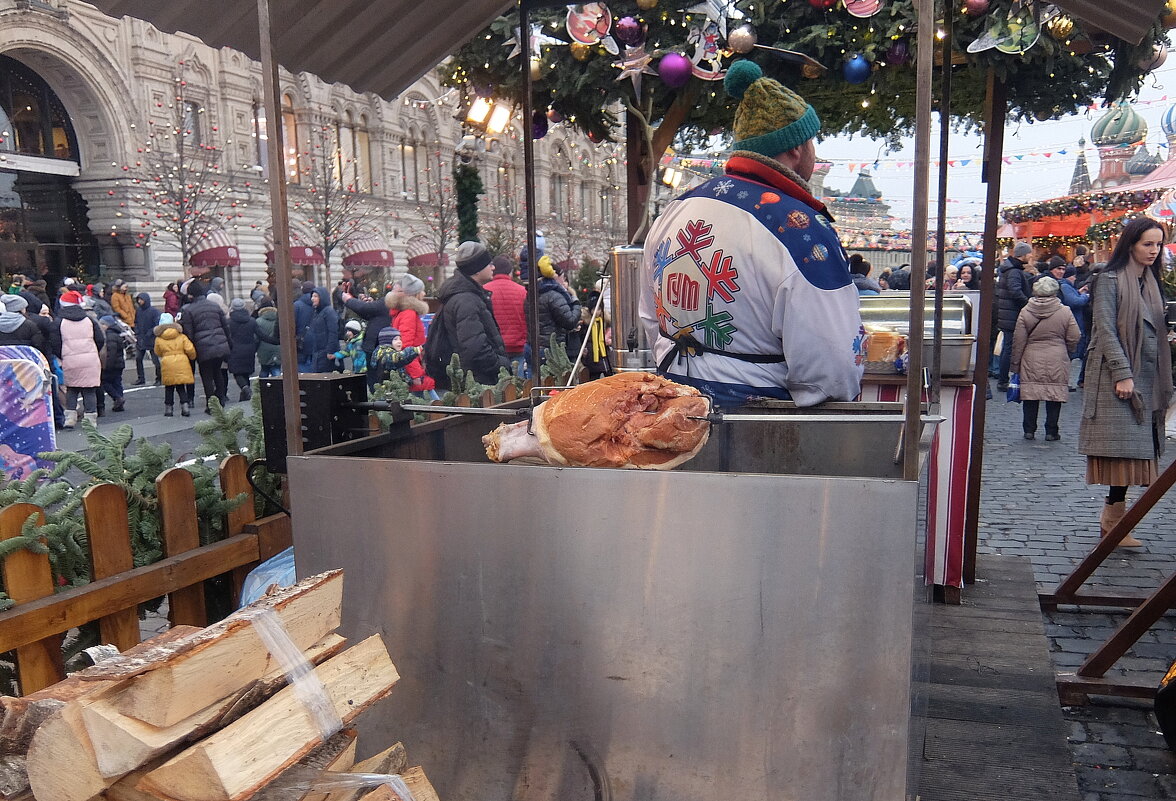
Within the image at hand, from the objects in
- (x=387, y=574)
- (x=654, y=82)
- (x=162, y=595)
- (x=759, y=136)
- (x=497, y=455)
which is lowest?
(x=162, y=595)

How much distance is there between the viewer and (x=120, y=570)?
280 cm

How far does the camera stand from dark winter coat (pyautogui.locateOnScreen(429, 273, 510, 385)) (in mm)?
8414

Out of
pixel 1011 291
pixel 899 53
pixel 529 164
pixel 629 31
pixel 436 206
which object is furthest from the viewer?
pixel 436 206

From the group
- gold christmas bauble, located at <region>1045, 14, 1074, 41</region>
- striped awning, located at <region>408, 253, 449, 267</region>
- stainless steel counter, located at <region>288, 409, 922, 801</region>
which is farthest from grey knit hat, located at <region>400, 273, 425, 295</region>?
striped awning, located at <region>408, 253, 449, 267</region>

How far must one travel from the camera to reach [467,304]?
841cm

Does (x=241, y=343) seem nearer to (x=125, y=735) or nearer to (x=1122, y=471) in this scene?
(x=1122, y=471)

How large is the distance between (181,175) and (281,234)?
2671cm

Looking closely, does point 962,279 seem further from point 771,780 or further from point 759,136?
point 771,780

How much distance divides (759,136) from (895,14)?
2558mm

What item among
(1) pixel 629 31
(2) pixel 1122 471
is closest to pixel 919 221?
(1) pixel 629 31

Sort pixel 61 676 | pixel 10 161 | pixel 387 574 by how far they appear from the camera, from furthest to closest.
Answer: pixel 10 161
pixel 61 676
pixel 387 574

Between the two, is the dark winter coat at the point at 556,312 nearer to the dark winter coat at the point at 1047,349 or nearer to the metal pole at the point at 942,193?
the dark winter coat at the point at 1047,349

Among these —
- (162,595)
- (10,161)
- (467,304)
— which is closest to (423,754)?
(162,595)

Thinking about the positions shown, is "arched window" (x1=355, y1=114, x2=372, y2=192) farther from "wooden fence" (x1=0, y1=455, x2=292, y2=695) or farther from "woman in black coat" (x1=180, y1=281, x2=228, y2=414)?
"wooden fence" (x1=0, y1=455, x2=292, y2=695)
